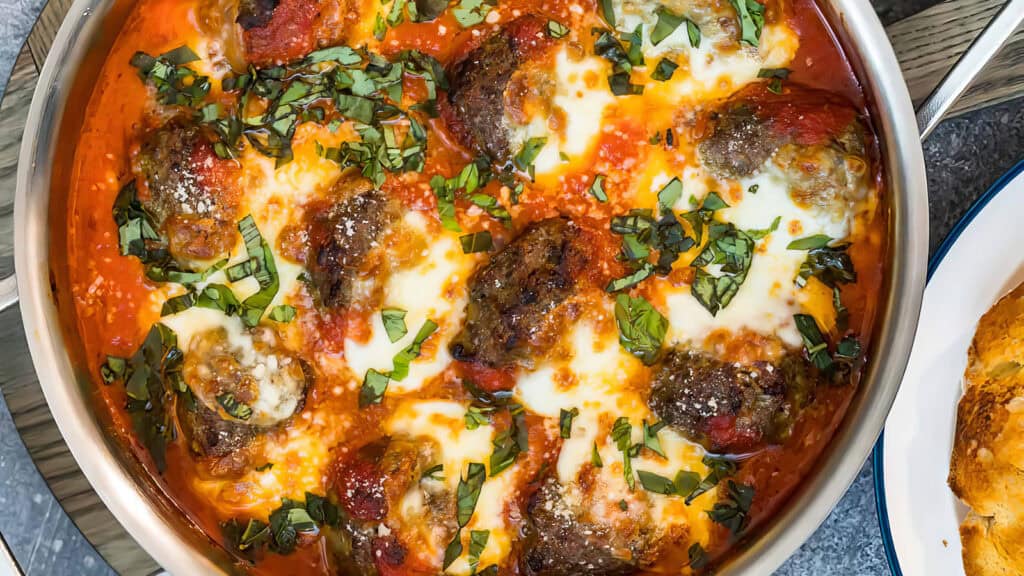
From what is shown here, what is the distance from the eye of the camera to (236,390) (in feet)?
9.37

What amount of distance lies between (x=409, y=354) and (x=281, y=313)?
426 millimetres

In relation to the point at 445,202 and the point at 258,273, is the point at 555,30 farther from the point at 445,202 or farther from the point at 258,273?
the point at 258,273

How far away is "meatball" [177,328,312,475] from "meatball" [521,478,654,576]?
84 centimetres

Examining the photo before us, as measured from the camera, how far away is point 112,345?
304 cm

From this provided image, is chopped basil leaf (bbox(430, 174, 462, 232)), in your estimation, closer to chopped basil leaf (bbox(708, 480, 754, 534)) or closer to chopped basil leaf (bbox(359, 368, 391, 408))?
chopped basil leaf (bbox(359, 368, 391, 408))

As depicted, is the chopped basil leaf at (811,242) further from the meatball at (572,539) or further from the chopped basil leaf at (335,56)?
the chopped basil leaf at (335,56)

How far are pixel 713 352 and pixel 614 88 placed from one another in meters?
0.87

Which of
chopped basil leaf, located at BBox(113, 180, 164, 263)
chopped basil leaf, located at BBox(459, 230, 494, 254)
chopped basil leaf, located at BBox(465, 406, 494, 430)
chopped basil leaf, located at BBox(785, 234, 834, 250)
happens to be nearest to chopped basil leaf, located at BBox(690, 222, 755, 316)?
chopped basil leaf, located at BBox(785, 234, 834, 250)

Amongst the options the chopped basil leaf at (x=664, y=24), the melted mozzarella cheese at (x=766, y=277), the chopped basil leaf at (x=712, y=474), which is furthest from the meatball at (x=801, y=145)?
the chopped basil leaf at (x=712, y=474)

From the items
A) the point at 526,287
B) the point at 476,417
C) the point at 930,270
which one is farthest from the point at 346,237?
the point at 930,270

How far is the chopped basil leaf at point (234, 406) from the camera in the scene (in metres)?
2.86

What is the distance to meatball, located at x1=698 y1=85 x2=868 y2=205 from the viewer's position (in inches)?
110

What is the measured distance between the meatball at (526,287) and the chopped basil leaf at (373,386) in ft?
Answer: 1.14

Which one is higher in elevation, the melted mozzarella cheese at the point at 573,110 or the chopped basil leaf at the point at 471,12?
the chopped basil leaf at the point at 471,12
